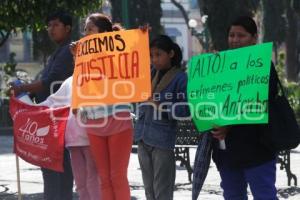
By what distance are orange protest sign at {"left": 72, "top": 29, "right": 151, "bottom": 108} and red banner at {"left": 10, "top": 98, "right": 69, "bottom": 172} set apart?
0.52m

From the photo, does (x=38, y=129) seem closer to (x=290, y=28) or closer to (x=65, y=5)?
(x=65, y=5)

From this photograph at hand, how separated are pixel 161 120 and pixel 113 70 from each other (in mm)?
512

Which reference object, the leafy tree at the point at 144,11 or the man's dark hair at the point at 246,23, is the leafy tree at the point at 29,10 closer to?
the man's dark hair at the point at 246,23

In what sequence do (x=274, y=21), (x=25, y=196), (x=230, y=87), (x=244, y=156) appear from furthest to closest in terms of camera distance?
(x=274, y=21)
(x=25, y=196)
(x=230, y=87)
(x=244, y=156)

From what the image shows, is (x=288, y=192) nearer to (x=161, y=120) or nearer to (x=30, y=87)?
(x=161, y=120)

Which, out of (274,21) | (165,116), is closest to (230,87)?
(165,116)

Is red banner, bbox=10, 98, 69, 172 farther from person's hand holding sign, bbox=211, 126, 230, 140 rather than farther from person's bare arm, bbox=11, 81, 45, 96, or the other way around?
person's hand holding sign, bbox=211, 126, 230, 140

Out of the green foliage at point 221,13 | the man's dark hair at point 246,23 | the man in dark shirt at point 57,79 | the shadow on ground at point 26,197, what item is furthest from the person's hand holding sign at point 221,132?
Answer: the green foliage at point 221,13

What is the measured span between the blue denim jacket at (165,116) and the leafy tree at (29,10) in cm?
323

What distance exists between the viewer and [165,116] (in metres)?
6.86

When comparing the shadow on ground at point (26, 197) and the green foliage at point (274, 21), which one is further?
the green foliage at point (274, 21)

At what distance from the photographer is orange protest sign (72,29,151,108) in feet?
21.9

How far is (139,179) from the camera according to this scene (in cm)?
1130

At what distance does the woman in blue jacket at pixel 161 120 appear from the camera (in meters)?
6.79
